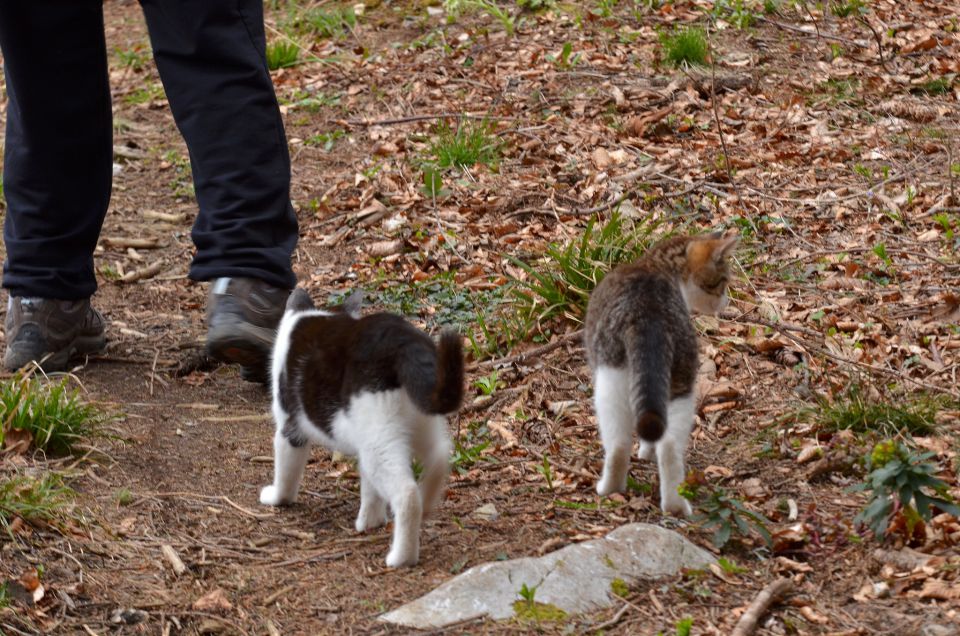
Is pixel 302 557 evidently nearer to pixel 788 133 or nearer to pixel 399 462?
pixel 399 462

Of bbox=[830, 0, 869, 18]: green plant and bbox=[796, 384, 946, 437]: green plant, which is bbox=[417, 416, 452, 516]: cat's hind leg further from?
bbox=[830, 0, 869, 18]: green plant

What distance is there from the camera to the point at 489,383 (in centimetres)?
479

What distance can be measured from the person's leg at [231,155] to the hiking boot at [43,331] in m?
0.82

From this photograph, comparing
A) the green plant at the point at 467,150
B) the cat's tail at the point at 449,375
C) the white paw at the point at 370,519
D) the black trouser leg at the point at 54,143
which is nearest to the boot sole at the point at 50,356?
the black trouser leg at the point at 54,143

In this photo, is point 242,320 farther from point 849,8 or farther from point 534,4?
point 849,8

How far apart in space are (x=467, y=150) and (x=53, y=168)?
2857 millimetres

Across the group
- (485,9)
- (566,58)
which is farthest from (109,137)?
(485,9)

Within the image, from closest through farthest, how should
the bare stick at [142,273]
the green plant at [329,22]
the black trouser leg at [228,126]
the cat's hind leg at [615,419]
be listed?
the cat's hind leg at [615,419] < the black trouser leg at [228,126] < the bare stick at [142,273] < the green plant at [329,22]

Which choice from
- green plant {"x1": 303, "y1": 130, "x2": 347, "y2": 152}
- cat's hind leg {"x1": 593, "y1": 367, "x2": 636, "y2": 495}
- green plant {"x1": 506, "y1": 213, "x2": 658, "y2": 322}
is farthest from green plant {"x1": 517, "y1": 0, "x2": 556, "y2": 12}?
cat's hind leg {"x1": 593, "y1": 367, "x2": 636, "y2": 495}

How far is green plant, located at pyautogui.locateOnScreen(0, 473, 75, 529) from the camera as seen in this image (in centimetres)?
344

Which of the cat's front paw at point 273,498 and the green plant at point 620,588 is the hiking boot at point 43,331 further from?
the green plant at point 620,588

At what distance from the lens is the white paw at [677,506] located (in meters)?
3.54

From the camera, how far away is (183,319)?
5910 mm

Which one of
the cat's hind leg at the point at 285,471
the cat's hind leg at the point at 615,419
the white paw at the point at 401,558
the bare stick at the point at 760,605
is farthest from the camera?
the cat's hind leg at the point at 285,471
